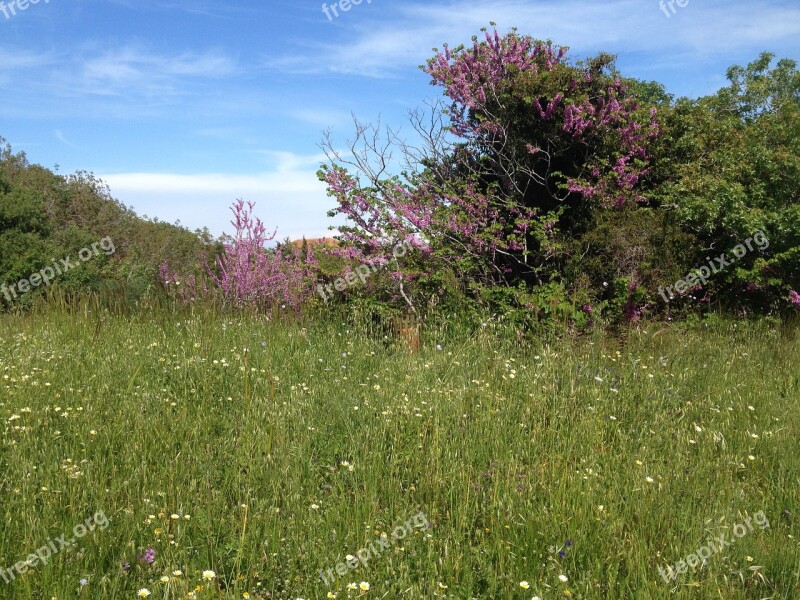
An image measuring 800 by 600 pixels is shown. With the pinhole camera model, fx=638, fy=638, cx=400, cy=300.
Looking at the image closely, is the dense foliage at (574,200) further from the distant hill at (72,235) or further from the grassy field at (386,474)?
the distant hill at (72,235)

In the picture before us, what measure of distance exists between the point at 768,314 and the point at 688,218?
185 centimetres

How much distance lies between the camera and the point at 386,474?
13.1ft

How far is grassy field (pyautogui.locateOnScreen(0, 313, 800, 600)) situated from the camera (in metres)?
3.05

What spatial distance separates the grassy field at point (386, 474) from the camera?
120 inches

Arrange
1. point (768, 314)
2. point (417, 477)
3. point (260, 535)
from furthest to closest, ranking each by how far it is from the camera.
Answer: point (768, 314) < point (417, 477) < point (260, 535)

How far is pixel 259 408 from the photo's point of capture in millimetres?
4738

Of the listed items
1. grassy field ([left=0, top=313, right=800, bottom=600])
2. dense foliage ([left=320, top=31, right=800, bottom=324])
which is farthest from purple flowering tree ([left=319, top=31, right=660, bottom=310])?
grassy field ([left=0, top=313, right=800, bottom=600])

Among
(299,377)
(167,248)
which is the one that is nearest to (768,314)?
(299,377)

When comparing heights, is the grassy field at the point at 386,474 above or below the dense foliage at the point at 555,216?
below

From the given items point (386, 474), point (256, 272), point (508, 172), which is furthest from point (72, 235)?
point (386, 474)

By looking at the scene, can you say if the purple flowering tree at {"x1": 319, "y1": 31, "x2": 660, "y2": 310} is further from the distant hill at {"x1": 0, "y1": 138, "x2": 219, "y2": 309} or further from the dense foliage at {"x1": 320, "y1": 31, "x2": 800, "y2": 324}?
the distant hill at {"x1": 0, "y1": 138, "x2": 219, "y2": 309}

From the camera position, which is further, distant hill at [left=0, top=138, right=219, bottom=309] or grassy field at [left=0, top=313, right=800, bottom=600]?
distant hill at [left=0, top=138, right=219, bottom=309]

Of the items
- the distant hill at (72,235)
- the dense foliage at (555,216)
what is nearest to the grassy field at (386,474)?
the dense foliage at (555,216)

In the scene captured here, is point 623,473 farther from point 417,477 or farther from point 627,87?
point 627,87
